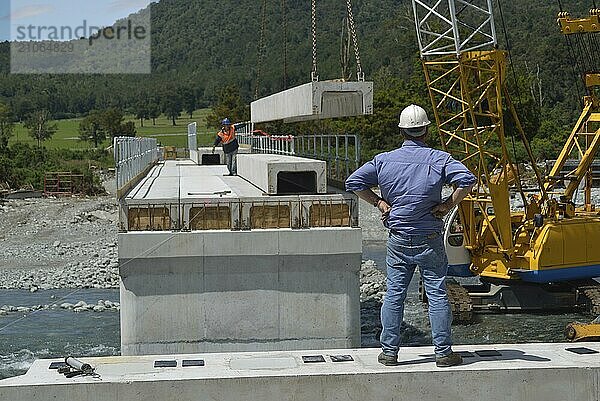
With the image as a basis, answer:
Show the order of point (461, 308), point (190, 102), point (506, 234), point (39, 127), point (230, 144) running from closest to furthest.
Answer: point (461, 308)
point (506, 234)
point (230, 144)
point (39, 127)
point (190, 102)

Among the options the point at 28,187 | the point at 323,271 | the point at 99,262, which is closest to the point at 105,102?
the point at 28,187

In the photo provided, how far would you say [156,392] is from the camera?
8398mm

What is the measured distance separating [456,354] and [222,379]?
2.14 m

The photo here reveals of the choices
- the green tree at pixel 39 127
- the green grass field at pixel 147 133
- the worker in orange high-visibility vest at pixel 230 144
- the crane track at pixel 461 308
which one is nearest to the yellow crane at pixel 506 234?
the crane track at pixel 461 308

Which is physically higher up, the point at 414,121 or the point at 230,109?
the point at 230,109

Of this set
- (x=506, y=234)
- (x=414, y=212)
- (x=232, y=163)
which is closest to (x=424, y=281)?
(x=414, y=212)

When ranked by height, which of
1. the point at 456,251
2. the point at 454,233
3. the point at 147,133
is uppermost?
the point at 147,133

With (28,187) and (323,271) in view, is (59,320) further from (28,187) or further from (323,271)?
(28,187)

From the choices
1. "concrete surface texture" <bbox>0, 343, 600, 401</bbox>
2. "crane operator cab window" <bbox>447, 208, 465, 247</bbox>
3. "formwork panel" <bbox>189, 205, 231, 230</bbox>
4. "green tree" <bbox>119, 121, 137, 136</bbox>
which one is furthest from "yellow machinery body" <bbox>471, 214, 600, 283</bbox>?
"green tree" <bbox>119, 121, 137, 136</bbox>

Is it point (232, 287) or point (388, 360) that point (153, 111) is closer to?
point (232, 287)

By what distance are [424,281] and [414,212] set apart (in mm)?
640

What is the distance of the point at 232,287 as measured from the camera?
15859 mm

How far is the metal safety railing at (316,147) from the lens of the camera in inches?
802

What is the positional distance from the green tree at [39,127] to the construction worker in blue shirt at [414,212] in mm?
95172
